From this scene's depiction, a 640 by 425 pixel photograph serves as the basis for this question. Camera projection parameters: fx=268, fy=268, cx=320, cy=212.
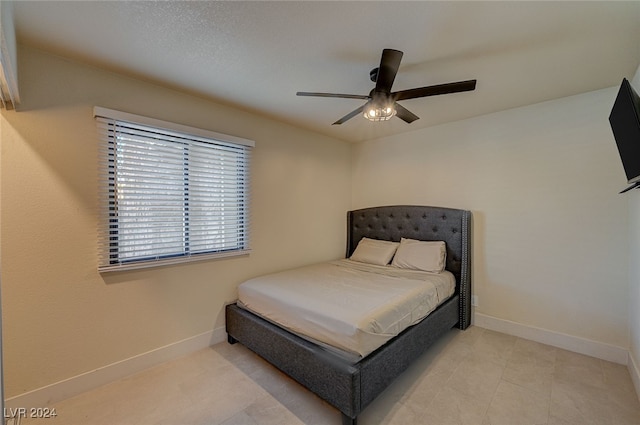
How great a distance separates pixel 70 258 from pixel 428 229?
138 inches

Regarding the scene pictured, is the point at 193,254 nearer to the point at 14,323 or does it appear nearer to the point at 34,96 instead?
the point at 14,323

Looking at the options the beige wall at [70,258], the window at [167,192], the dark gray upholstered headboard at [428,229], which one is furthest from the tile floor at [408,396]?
the window at [167,192]

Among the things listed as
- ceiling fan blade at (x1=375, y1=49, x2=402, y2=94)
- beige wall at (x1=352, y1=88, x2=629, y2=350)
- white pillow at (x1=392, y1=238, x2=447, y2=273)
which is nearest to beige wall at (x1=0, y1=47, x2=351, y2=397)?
ceiling fan blade at (x1=375, y1=49, x2=402, y2=94)

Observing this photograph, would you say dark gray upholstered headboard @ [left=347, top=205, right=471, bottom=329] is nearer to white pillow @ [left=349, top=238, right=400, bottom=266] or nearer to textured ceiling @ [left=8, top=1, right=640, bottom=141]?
white pillow @ [left=349, top=238, right=400, bottom=266]

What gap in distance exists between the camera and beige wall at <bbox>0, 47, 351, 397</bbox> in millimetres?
1780

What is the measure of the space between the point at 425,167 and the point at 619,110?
189cm

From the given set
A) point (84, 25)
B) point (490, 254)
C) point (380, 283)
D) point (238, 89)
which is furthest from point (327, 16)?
point (490, 254)

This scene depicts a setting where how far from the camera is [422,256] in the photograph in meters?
3.13

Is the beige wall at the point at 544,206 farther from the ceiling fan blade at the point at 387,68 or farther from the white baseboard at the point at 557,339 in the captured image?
the ceiling fan blade at the point at 387,68

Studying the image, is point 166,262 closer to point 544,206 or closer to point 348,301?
point 348,301

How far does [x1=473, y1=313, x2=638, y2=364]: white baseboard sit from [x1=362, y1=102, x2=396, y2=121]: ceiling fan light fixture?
2.57 metres

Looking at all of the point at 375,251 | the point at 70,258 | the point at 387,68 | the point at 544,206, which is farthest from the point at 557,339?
the point at 70,258

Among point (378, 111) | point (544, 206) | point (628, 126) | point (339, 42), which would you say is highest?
point (339, 42)

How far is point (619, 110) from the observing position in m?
1.73
